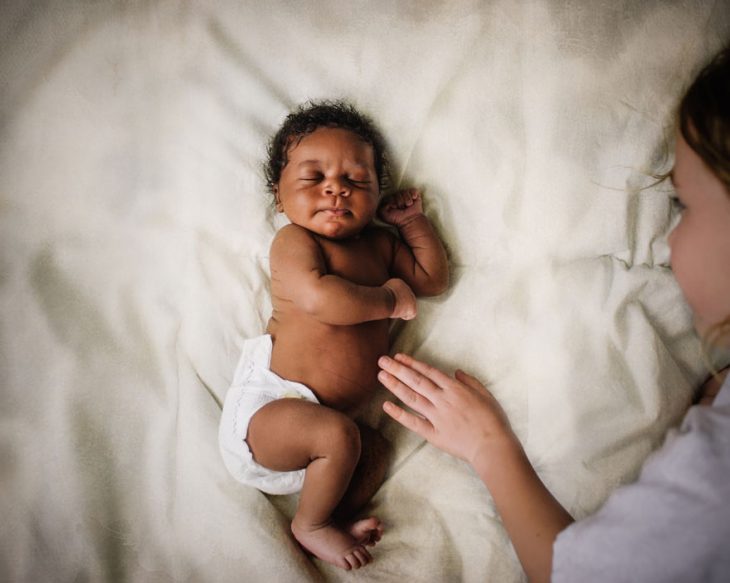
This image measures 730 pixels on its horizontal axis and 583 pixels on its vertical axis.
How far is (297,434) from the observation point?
1.03 metres

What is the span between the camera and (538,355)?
1.12 metres

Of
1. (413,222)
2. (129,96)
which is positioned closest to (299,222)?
(413,222)

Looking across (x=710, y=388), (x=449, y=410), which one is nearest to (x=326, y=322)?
(x=449, y=410)

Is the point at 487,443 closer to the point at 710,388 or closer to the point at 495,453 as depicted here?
the point at 495,453

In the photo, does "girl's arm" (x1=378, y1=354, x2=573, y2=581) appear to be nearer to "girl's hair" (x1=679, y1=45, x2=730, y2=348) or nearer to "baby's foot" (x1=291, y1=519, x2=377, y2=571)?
"baby's foot" (x1=291, y1=519, x2=377, y2=571)

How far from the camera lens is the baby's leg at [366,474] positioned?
1097 millimetres

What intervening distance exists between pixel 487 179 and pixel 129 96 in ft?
2.78

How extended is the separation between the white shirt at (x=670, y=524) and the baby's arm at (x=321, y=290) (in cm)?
55

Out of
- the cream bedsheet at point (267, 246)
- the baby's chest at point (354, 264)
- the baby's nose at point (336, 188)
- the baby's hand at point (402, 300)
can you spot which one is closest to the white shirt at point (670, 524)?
the cream bedsheet at point (267, 246)

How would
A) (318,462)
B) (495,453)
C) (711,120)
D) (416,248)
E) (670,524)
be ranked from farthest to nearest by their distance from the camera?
(416,248) → (318,462) → (495,453) → (711,120) → (670,524)

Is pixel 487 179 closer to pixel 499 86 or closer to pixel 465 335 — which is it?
pixel 499 86

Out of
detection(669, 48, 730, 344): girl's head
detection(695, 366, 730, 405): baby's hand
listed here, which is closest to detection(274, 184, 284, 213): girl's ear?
detection(669, 48, 730, 344): girl's head

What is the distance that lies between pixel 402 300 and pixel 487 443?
1.16ft

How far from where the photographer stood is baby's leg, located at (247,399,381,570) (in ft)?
3.32
